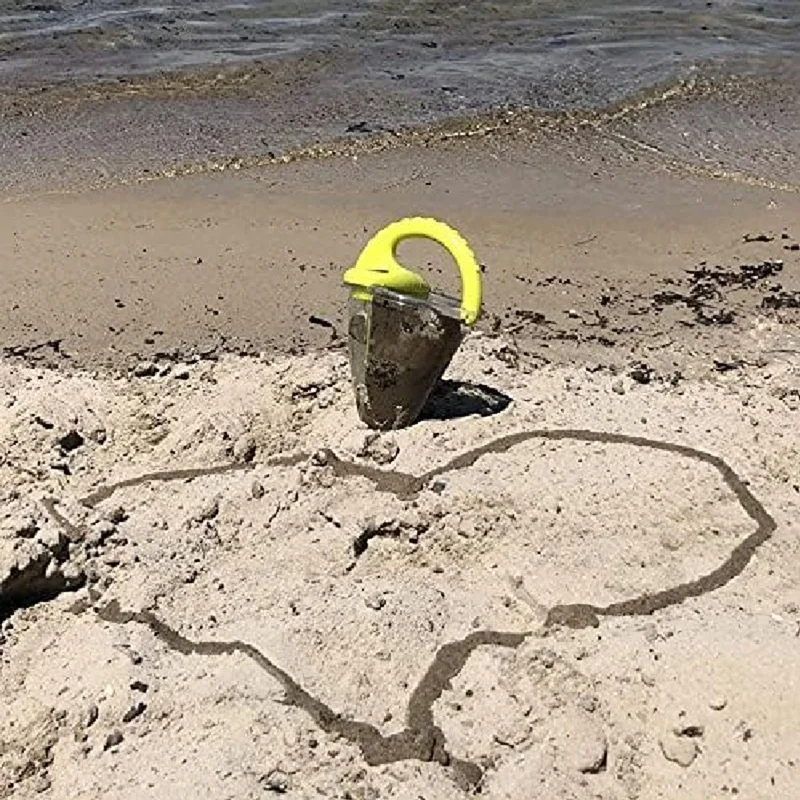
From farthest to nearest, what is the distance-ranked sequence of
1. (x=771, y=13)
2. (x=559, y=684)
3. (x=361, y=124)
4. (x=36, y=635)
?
(x=771, y=13), (x=361, y=124), (x=36, y=635), (x=559, y=684)

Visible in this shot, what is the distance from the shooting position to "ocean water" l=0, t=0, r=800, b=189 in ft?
26.4

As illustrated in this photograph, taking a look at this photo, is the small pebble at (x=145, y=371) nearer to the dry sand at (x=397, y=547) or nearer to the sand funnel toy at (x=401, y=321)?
the dry sand at (x=397, y=547)

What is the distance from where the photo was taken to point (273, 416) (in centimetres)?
425

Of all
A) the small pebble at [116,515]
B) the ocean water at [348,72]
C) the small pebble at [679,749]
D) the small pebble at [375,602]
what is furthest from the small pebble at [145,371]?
the ocean water at [348,72]

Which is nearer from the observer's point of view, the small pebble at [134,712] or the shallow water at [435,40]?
the small pebble at [134,712]

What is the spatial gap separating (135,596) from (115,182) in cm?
→ 427

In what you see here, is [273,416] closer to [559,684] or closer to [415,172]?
[559,684]

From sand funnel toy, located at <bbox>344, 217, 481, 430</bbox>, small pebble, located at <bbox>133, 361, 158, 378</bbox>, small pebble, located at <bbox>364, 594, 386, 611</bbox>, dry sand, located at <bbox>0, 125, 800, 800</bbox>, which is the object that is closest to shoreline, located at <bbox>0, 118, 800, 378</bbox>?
dry sand, located at <bbox>0, 125, 800, 800</bbox>

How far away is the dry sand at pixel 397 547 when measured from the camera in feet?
9.55

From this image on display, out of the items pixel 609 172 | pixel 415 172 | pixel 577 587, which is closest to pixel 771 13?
pixel 609 172

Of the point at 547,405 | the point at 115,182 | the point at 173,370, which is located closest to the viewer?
the point at 547,405

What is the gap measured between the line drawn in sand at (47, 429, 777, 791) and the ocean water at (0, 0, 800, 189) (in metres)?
3.90

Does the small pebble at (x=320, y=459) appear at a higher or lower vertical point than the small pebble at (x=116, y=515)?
higher

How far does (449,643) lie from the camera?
128 inches
